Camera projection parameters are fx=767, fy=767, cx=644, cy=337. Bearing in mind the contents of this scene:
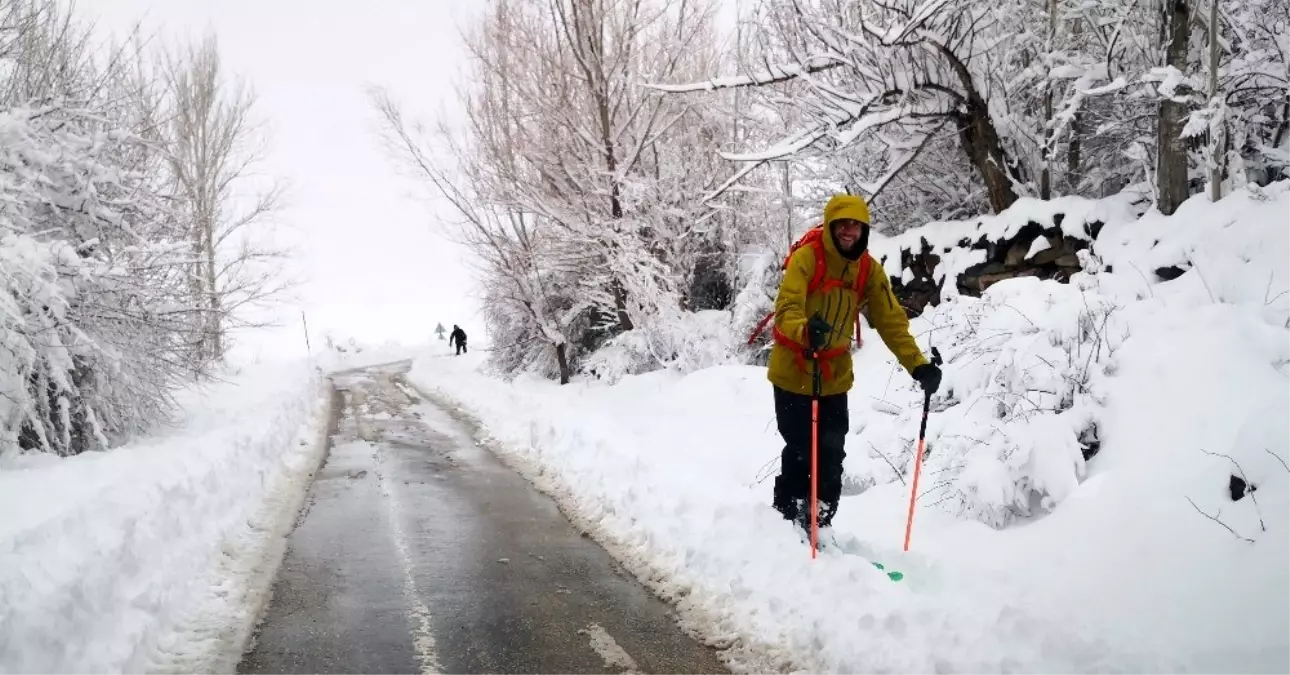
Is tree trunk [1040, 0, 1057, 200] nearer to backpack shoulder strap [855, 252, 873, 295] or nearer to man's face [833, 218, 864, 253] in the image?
backpack shoulder strap [855, 252, 873, 295]

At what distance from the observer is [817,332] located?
427 cm

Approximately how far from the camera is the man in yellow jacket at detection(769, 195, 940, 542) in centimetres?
454

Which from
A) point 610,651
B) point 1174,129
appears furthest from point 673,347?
point 610,651

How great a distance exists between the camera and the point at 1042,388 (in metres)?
5.64

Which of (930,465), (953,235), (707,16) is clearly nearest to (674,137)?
(707,16)

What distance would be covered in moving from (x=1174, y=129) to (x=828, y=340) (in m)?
5.37

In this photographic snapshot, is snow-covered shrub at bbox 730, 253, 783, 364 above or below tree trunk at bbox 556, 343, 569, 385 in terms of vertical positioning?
above

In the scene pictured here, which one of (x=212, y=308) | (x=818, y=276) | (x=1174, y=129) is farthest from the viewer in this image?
(x=212, y=308)

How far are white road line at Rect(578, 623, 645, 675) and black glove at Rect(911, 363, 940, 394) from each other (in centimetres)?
→ 232

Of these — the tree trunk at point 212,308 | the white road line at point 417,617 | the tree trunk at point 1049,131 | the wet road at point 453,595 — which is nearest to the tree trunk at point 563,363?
the tree trunk at point 212,308

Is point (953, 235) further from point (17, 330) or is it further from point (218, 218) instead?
point (218, 218)

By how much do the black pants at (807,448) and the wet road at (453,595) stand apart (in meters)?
1.18

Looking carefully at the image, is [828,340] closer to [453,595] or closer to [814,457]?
[814,457]

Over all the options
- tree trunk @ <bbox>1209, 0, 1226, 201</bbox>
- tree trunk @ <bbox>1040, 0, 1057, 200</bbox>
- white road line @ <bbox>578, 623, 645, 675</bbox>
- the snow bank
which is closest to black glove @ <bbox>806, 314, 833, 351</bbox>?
white road line @ <bbox>578, 623, 645, 675</bbox>
